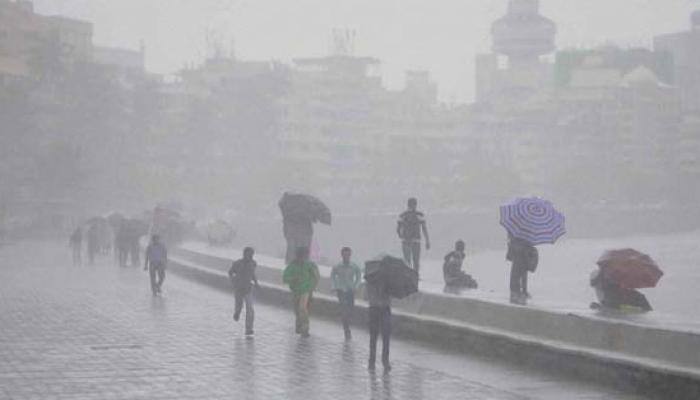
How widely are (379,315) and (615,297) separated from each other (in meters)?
4.16

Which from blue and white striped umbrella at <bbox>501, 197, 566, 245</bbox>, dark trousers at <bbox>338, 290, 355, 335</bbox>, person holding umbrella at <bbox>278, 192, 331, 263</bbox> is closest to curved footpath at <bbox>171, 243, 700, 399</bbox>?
dark trousers at <bbox>338, 290, 355, 335</bbox>

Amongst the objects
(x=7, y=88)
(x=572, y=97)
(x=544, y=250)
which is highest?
(x=572, y=97)

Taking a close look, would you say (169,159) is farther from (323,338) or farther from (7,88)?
(323,338)

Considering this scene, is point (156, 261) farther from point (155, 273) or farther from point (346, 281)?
point (346, 281)

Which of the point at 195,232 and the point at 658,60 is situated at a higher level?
the point at 658,60

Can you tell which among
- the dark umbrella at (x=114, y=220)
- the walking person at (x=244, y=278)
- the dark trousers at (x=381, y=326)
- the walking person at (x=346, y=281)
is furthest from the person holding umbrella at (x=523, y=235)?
the dark umbrella at (x=114, y=220)

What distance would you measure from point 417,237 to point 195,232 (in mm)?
29699

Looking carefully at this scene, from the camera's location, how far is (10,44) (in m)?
96.9

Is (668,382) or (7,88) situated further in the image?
(7,88)

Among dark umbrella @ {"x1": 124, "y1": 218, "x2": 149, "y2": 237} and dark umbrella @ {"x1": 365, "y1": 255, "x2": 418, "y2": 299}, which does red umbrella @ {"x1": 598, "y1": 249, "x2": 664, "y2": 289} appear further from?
dark umbrella @ {"x1": 124, "y1": 218, "x2": 149, "y2": 237}

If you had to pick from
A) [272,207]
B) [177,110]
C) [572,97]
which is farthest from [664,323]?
[572,97]

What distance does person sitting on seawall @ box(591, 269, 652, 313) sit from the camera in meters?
15.8

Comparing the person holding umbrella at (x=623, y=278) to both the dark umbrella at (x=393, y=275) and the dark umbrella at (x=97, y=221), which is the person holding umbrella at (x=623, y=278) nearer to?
the dark umbrella at (x=393, y=275)

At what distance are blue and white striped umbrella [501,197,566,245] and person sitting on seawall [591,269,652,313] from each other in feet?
5.79
